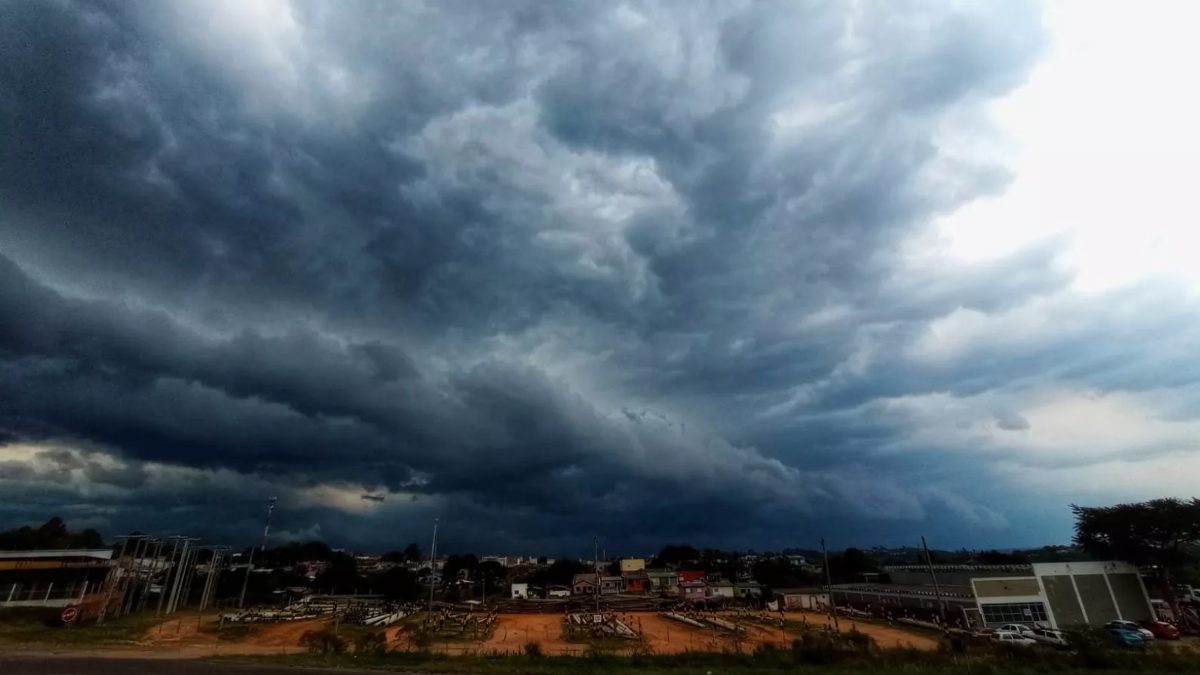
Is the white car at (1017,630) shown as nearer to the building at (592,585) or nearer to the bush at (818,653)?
the bush at (818,653)

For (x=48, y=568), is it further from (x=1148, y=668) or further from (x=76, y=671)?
(x=1148, y=668)

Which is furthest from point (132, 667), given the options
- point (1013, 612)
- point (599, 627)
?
point (1013, 612)

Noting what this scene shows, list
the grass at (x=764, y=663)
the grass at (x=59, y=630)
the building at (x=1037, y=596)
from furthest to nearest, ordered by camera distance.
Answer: the building at (x=1037, y=596) < the grass at (x=59, y=630) < the grass at (x=764, y=663)

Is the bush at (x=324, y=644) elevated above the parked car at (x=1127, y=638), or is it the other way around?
the bush at (x=324, y=644)

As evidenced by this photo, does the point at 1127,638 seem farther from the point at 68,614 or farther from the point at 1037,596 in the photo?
the point at 68,614

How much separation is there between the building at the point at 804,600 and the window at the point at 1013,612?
2993 centimetres

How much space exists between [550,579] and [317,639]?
345 feet

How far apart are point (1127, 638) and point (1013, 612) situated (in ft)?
47.8

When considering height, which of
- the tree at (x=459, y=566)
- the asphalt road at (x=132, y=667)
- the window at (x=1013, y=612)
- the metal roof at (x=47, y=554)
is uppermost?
the tree at (x=459, y=566)

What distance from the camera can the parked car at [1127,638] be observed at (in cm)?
5041

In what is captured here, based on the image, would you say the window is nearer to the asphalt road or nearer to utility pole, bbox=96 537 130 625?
the asphalt road

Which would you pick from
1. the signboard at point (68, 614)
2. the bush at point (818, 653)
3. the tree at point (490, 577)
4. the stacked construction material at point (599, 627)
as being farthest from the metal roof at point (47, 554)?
the bush at point (818, 653)

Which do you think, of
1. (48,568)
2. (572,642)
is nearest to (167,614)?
(48,568)

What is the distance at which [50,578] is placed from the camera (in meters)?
71.7
